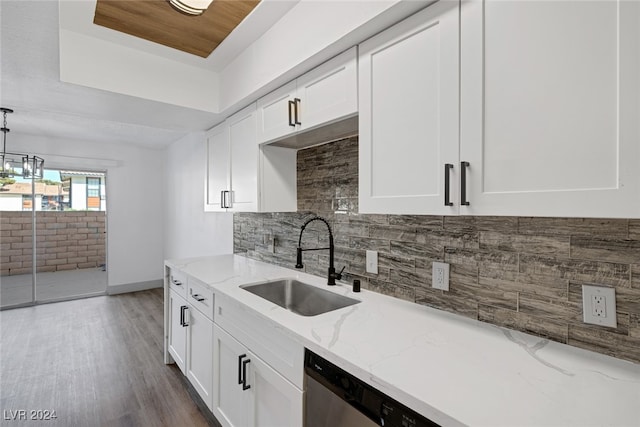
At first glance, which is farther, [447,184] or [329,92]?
[329,92]

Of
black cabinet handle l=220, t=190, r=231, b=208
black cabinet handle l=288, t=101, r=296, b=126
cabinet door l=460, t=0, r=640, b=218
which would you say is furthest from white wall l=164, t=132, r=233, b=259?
cabinet door l=460, t=0, r=640, b=218

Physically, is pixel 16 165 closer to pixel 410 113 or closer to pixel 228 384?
pixel 228 384

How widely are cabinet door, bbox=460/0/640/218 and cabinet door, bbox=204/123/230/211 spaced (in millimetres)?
2036

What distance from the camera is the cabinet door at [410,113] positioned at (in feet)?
3.53

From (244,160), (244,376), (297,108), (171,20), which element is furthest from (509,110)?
(171,20)

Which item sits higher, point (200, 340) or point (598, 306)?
point (598, 306)

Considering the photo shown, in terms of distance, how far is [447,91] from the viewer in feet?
3.52

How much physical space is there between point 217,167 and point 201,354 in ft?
5.08

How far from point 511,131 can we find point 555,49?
230 millimetres

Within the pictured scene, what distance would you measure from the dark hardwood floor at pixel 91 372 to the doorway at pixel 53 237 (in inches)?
25.3

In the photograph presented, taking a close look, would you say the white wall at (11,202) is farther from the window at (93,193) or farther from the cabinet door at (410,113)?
the cabinet door at (410,113)

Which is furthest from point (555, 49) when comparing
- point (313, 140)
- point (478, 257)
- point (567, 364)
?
point (313, 140)

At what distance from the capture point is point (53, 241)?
4918 millimetres

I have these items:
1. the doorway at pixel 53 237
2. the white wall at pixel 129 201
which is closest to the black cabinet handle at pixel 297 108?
the white wall at pixel 129 201
